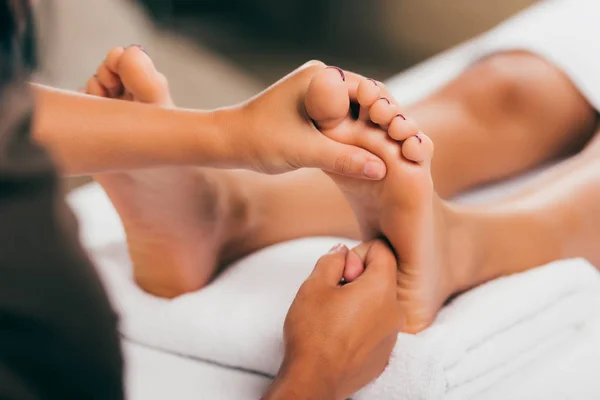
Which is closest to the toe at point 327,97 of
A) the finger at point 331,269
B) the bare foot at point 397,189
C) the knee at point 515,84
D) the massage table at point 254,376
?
the bare foot at point 397,189

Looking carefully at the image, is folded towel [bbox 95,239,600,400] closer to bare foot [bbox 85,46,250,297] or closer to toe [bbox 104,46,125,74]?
bare foot [bbox 85,46,250,297]

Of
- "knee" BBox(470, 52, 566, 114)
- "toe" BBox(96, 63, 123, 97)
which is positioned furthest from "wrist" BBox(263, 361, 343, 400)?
"knee" BBox(470, 52, 566, 114)

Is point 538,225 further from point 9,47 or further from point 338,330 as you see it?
point 9,47

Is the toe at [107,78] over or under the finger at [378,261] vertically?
over

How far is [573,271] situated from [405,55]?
1.21 m

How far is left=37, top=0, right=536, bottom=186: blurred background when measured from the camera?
5.49ft

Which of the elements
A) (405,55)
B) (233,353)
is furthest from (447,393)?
(405,55)

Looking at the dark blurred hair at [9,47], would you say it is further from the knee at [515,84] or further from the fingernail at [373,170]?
the knee at [515,84]

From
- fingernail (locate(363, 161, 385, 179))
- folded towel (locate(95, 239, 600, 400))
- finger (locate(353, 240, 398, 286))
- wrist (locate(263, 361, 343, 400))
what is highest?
fingernail (locate(363, 161, 385, 179))

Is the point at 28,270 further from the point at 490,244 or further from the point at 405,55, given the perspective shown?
the point at 405,55

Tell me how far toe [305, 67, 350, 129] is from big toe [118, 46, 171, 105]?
18 centimetres

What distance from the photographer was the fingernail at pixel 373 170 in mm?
561

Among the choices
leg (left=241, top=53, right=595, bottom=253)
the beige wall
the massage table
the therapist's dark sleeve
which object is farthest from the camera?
the beige wall

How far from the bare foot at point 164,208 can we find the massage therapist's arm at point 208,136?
3.2 inches
